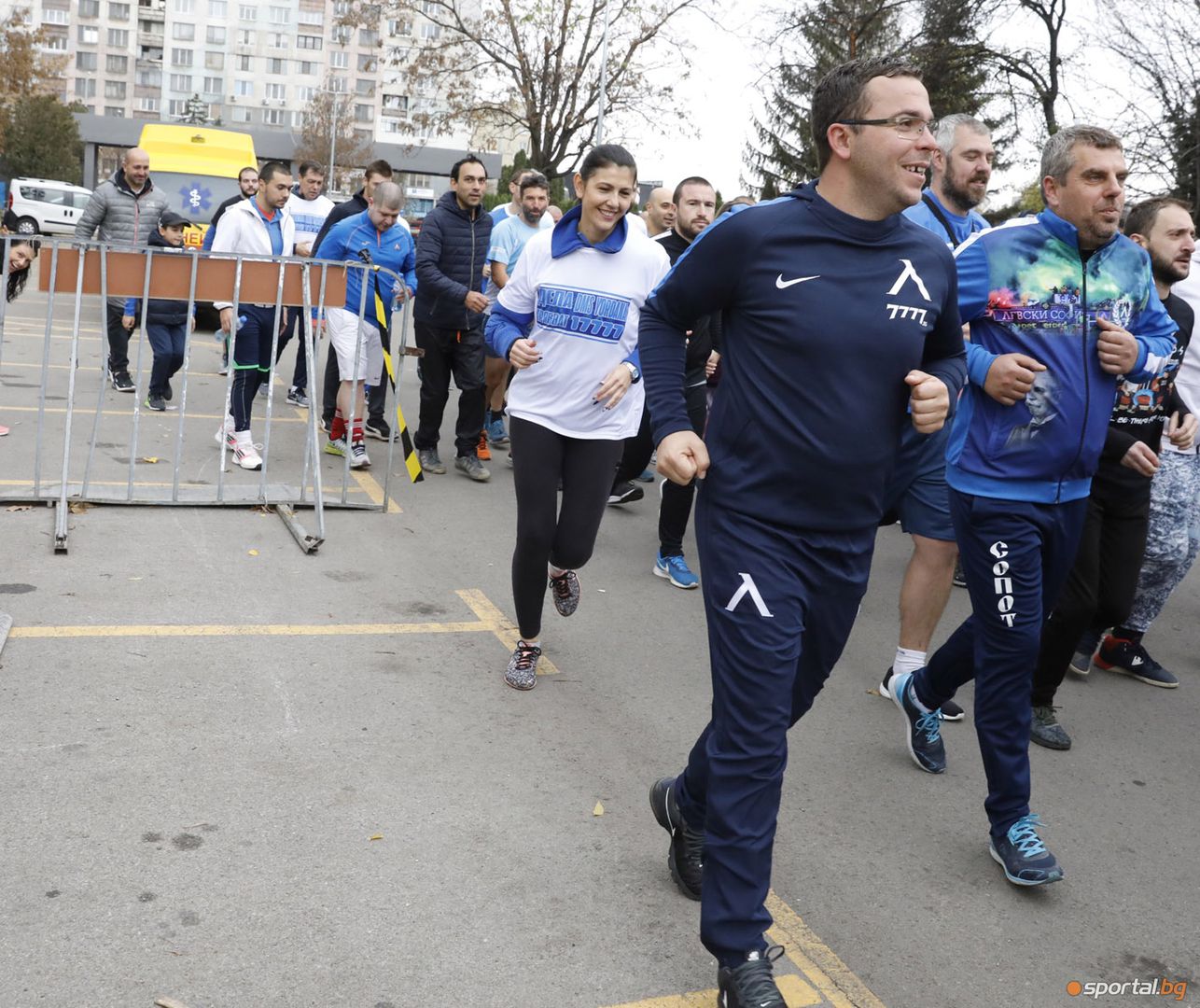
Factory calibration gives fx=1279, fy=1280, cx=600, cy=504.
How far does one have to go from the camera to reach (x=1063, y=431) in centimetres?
391

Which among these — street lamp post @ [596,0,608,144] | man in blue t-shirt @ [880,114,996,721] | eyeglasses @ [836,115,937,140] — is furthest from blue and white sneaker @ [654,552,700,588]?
street lamp post @ [596,0,608,144]

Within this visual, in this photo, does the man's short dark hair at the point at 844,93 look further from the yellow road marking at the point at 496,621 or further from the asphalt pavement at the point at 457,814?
the yellow road marking at the point at 496,621

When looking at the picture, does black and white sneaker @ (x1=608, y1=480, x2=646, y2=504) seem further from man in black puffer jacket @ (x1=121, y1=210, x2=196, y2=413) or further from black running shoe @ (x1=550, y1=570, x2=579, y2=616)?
man in black puffer jacket @ (x1=121, y1=210, x2=196, y2=413)

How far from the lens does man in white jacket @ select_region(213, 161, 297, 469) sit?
8867 mm

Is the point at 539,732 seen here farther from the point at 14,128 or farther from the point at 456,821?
the point at 14,128

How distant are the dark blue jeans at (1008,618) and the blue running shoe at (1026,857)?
0.11 feet

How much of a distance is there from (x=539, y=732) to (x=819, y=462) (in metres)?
2.04

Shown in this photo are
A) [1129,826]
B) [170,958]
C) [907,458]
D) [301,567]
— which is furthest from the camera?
[301,567]

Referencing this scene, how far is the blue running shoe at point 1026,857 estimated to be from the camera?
373 cm

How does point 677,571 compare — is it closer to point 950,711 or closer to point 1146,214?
point 950,711

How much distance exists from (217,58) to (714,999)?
11792 cm

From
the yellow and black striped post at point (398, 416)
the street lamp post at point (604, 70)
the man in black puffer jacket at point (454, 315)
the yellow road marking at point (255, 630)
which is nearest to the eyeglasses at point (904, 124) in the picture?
the yellow road marking at point (255, 630)

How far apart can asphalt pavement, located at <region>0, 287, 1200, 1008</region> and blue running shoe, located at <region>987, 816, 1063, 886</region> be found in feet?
0.27

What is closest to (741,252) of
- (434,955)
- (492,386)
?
(434,955)
